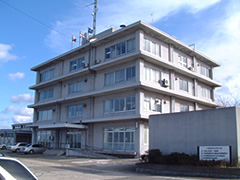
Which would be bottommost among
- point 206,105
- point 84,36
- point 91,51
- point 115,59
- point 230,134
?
point 230,134

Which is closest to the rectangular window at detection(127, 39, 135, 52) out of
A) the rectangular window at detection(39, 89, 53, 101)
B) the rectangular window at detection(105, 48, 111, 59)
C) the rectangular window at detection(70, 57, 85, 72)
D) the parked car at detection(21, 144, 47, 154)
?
the rectangular window at detection(105, 48, 111, 59)

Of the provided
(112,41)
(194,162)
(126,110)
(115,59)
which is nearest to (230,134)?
(194,162)

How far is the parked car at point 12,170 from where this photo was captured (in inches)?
197

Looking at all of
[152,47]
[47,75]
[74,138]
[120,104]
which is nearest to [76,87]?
[74,138]

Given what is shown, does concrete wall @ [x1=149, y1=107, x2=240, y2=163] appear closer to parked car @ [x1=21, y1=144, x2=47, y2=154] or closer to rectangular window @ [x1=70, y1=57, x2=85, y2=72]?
rectangular window @ [x1=70, y1=57, x2=85, y2=72]

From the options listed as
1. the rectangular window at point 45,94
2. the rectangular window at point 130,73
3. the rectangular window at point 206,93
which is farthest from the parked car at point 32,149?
the rectangular window at point 206,93

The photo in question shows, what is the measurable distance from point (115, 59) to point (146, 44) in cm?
376

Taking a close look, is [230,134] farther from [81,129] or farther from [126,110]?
[81,129]

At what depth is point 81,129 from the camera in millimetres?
35094

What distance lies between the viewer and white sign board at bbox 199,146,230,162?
15.5 metres

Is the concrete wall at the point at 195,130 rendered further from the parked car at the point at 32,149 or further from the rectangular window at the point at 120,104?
the parked car at the point at 32,149

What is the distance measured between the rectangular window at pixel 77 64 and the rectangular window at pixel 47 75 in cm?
535

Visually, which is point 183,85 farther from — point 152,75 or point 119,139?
point 119,139

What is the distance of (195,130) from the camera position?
699 inches
